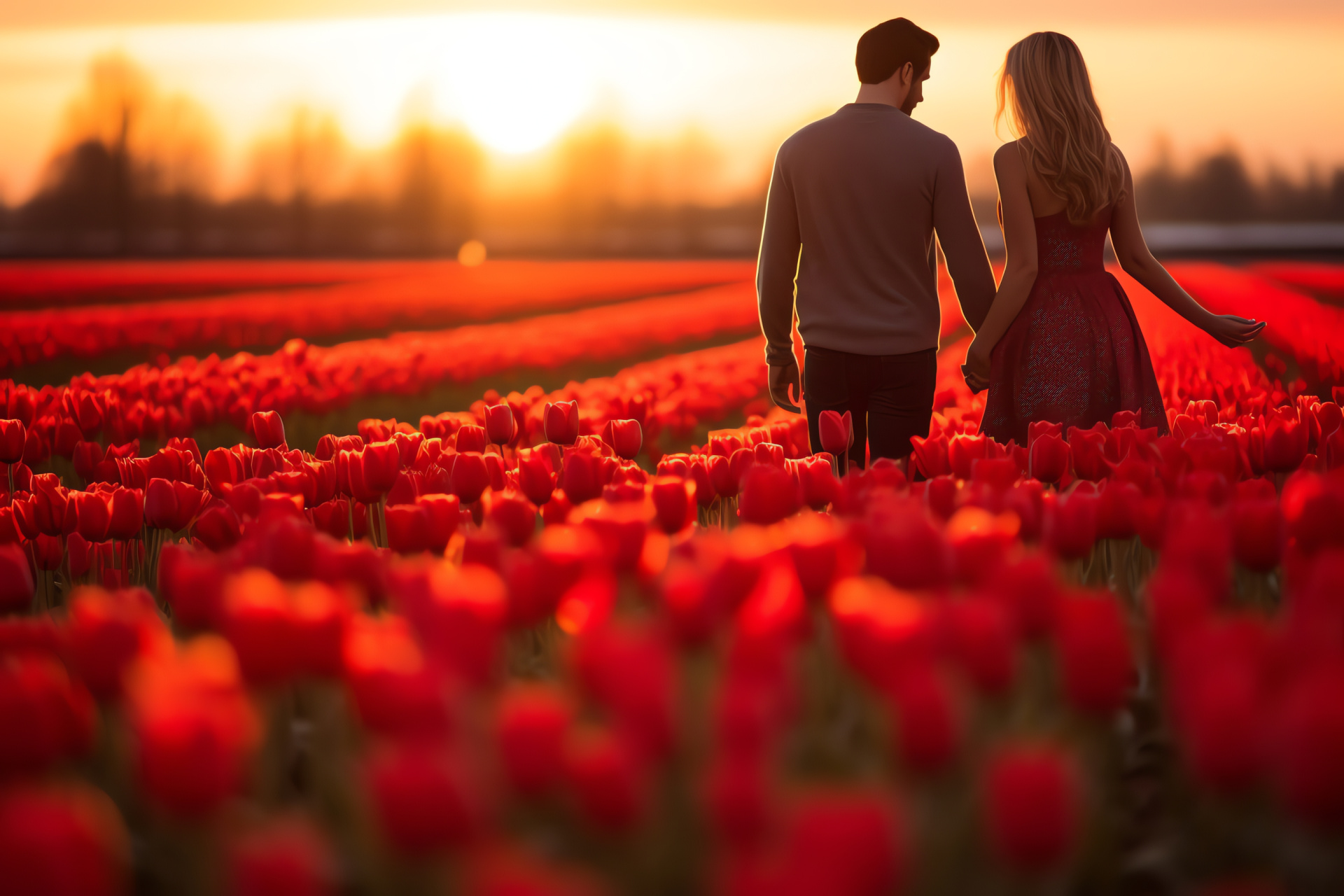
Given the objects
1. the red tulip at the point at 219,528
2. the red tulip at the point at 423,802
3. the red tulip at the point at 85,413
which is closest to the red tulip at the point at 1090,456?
the red tulip at the point at 219,528

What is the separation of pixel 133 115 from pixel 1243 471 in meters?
59.7

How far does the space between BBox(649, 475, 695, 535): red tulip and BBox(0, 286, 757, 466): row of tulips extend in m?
3.44

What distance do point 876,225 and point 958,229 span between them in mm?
282

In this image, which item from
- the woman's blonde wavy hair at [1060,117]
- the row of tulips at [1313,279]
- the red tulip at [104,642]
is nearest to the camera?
the red tulip at [104,642]

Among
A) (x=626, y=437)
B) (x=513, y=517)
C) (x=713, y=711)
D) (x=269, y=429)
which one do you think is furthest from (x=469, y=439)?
(x=713, y=711)

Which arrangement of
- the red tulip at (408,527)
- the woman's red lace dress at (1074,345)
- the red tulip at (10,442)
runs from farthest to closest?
the red tulip at (10,442) < the woman's red lace dress at (1074,345) < the red tulip at (408,527)

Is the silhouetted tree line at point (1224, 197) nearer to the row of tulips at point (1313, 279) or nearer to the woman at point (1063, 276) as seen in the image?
the row of tulips at point (1313, 279)

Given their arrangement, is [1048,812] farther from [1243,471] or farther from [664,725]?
[1243,471]

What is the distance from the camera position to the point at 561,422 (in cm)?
360

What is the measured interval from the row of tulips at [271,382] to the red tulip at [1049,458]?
391 centimetres

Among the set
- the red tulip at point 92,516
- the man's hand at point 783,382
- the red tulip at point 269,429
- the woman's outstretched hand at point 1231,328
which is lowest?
the red tulip at point 92,516

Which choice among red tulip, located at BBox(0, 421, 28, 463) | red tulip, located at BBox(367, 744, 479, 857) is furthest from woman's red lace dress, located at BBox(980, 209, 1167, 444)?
red tulip, located at BBox(0, 421, 28, 463)

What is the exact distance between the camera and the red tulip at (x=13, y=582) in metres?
1.95

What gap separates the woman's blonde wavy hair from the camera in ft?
12.1
